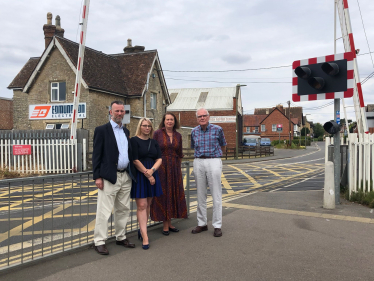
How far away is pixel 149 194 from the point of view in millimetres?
4863

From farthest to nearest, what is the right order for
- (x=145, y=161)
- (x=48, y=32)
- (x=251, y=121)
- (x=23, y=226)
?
(x=251, y=121)
(x=48, y=32)
(x=145, y=161)
(x=23, y=226)

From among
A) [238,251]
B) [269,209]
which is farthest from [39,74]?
Result: [238,251]

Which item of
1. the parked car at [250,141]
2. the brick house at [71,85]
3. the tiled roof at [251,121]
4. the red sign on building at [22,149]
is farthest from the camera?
the tiled roof at [251,121]

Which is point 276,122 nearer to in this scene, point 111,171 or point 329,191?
point 329,191

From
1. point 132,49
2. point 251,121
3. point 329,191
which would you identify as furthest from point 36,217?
point 251,121

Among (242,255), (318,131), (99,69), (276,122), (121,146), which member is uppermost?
(99,69)

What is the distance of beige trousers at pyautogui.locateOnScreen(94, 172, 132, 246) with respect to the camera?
448cm

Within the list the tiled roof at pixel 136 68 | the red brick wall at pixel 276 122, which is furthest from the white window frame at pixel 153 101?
the red brick wall at pixel 276 122

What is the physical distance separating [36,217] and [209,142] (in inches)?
106

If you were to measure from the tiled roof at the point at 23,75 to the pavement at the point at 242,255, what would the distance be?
2298cm

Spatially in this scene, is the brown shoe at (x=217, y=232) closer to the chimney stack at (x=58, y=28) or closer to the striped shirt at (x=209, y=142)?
the striped shirt at (x=209, y=142)

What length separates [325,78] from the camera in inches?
282

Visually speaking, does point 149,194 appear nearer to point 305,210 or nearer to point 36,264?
point 36,264

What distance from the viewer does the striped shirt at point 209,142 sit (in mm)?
5406
